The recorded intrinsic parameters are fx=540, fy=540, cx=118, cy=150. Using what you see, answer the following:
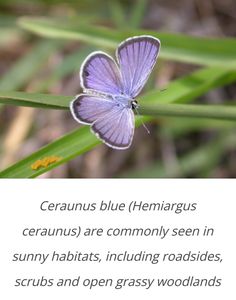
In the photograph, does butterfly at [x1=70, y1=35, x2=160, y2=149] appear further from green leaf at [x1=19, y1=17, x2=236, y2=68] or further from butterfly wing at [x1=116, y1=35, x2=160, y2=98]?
green leaf at [x1=19, y1=17, x2=236, y2=68]

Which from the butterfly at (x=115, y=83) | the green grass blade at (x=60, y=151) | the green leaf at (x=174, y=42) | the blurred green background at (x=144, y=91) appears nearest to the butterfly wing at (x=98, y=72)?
the butterfly at (x=115, y=83)

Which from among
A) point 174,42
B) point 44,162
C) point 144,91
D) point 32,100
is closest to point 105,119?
point 32,100

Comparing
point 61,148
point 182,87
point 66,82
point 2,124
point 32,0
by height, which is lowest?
point 61,148

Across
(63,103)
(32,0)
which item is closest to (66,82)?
(32,0)

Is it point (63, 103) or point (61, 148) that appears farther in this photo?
point (61, 148)
